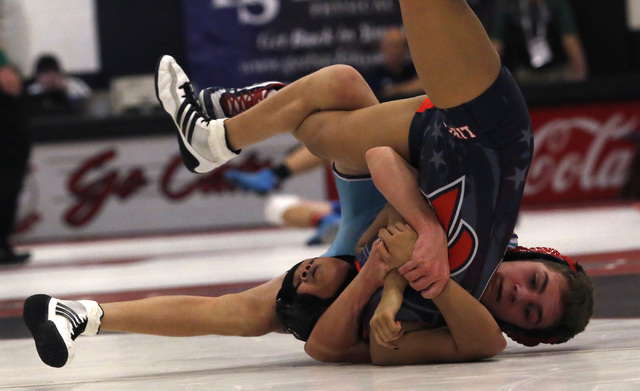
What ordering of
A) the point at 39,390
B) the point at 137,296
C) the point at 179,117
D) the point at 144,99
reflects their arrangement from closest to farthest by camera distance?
the point at 39,390
the point at 179,117
the point at 137,296
the point at 144,99

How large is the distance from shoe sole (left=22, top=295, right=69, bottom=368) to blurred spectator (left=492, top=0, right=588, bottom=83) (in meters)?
6.22

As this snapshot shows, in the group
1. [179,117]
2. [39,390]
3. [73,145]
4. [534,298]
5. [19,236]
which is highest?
[179,117]

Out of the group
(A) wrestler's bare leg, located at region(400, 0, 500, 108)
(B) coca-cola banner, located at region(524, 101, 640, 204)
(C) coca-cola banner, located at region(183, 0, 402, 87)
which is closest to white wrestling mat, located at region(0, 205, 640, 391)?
(A) wrestler's bare leg, located at region(400, 0, 500, 108)

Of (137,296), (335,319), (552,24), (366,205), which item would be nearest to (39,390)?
(335,319)

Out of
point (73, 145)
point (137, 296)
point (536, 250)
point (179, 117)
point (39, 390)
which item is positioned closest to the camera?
point (39, 390)

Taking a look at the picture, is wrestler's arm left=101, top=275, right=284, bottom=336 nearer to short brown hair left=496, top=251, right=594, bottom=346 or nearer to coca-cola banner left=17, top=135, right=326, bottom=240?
short brown hair left=496, top=251, right=594, bottom=346

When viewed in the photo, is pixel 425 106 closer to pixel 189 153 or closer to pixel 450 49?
pixel 450 49

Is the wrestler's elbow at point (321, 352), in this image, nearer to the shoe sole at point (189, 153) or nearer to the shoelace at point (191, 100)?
the shoe sole at point (189, 153)

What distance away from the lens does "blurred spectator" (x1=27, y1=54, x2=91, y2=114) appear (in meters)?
7.58

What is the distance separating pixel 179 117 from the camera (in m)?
2.46

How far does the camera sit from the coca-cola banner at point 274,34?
8.40 meters

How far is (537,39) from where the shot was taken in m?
7.71

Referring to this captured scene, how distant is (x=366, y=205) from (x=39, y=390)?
1.03 metres

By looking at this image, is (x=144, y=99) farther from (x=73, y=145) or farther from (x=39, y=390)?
(x=39, y=390)
